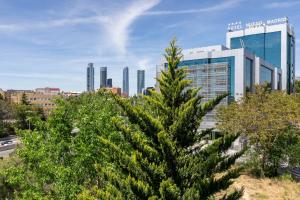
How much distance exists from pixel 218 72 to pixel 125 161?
160 ft

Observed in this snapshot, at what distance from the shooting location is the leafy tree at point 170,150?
12.6 metres

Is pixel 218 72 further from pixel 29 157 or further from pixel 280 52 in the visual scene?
pixel 29 157

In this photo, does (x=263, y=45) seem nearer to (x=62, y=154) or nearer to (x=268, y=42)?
(x=268, y=42)

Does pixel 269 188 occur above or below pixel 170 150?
below

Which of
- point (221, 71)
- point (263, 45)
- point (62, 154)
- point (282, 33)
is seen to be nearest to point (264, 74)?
point (221, 71)

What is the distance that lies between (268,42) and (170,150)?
8946cm

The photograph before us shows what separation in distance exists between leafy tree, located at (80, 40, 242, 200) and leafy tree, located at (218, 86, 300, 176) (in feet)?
46.8

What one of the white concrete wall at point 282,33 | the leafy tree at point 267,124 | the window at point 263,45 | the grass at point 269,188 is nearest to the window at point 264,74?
the window at point 263,45

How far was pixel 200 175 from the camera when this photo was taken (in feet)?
42.5

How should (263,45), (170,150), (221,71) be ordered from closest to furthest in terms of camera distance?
(170,150) < (221,71) < (263,45)

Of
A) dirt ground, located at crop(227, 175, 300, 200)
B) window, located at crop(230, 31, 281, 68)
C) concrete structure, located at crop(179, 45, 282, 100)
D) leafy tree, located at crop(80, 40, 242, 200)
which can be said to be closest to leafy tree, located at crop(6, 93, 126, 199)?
leafy tree, located at crop(80, 40, 242, 200)

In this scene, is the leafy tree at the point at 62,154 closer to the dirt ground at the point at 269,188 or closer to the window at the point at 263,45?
the dirt ground at the point at 269,188

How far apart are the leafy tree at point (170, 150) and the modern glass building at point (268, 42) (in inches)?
3372

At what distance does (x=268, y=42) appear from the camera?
309 feet
